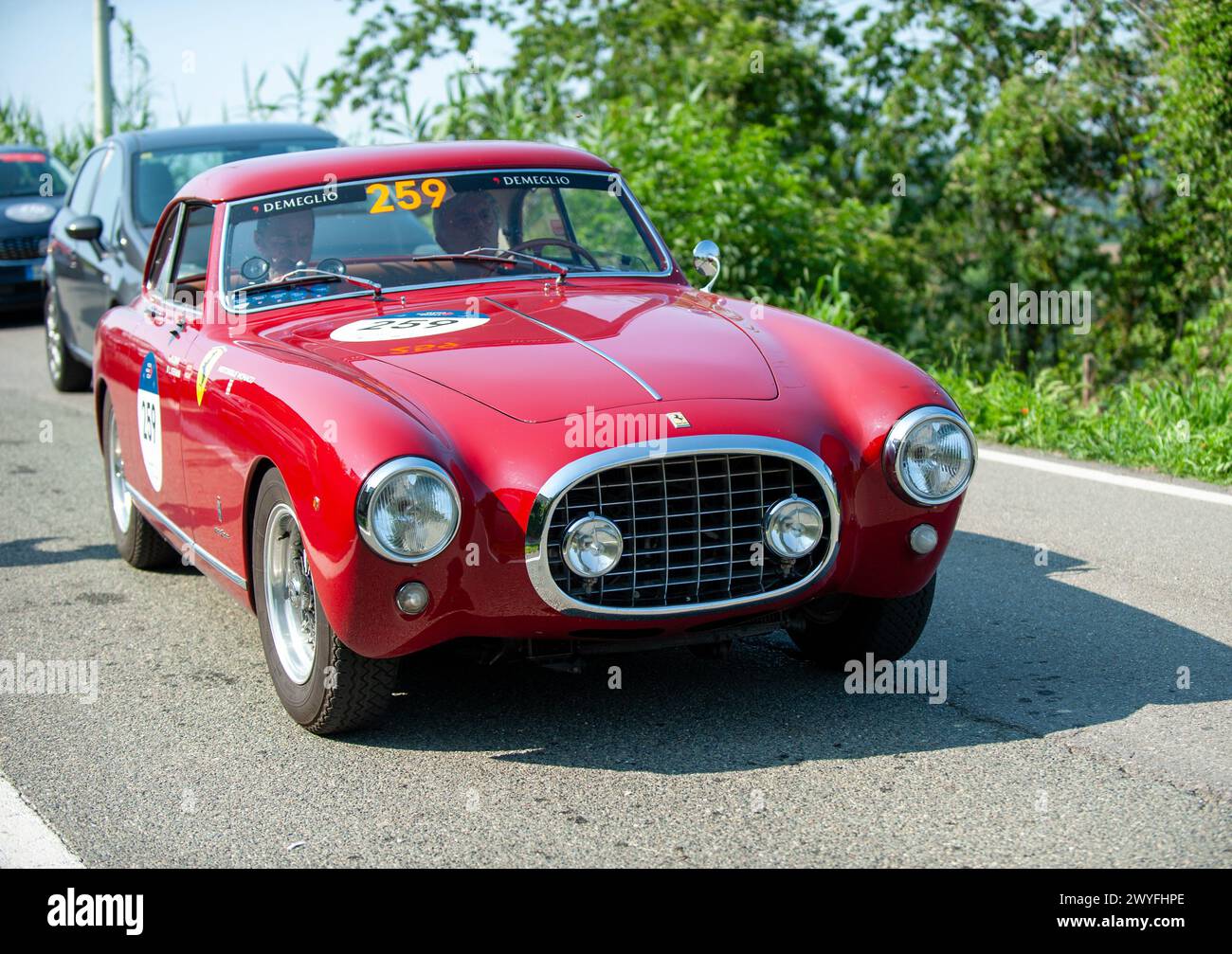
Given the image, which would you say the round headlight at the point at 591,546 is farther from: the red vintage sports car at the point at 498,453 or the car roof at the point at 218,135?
the car roof at the point at 218,135

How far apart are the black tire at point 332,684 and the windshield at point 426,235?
116 centimetres

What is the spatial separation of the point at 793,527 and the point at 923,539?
445 millimetres

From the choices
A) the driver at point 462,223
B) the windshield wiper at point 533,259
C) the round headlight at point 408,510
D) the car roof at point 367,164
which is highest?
the car roof at point 367,164

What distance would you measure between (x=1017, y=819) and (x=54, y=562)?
443 cm

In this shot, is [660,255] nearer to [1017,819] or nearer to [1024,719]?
[1024,719]

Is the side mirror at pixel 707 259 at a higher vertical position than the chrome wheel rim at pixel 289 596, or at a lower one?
higher

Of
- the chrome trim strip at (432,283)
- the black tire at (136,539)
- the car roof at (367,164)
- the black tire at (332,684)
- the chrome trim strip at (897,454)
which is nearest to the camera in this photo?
the black tire at (332,684)

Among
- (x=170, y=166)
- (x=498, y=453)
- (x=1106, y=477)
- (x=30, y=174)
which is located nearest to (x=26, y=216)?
(x=30, y=174)

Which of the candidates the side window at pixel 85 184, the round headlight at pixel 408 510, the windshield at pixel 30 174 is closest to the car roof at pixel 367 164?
the round headlight at pixel 408 510

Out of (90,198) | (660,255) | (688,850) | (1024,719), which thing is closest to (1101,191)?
(90,198)

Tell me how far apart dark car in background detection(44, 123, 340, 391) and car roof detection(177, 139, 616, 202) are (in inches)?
150

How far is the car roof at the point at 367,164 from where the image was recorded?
543 centimetres

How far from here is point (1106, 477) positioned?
25.0 feet

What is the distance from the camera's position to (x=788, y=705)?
14.8 ft
